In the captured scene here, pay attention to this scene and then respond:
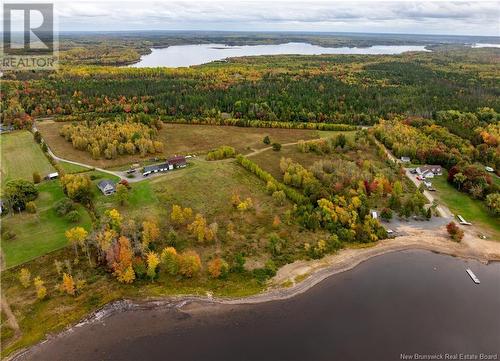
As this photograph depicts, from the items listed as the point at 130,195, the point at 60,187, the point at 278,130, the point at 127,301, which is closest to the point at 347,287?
the point at 127,301

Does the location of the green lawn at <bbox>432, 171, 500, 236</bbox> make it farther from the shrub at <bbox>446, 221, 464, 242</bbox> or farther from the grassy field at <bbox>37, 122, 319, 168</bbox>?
the grassy field at <bbox>37, 122, 319, 168</bbox>

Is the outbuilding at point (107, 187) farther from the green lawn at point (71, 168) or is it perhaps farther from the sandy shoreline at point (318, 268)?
the sandy shoreline at point (318, 268)

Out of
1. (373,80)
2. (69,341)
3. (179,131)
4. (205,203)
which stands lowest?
(69,341)

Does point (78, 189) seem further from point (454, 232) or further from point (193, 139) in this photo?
point (454, 232)

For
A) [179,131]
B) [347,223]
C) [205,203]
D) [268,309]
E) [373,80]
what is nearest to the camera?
[268,309]

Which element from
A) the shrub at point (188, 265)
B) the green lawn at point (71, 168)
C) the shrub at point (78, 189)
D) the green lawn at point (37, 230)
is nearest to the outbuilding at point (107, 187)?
the shrub at point (78, 189)

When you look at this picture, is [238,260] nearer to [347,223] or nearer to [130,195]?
[347,223]

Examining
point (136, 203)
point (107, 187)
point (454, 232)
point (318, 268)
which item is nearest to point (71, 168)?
point (107, 187)

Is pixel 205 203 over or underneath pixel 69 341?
over
